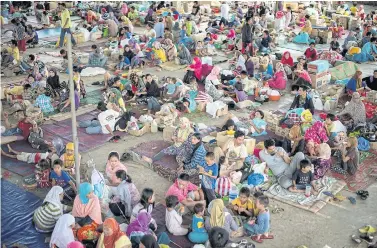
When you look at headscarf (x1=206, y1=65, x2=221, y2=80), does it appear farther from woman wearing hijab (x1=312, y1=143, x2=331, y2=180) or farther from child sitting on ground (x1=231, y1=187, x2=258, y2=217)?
child sitting on ground (x1=231, y1=187, x2=258, y2=217)

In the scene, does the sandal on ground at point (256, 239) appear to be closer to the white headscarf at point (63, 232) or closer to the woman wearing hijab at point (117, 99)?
the white headscarf at point (63, 232)

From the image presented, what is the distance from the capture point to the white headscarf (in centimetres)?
712

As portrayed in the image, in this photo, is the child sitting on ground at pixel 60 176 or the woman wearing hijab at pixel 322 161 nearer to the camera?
the child sitting on ground at pixel 60 176

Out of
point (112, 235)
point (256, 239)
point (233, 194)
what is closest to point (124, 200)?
point (112, 235)

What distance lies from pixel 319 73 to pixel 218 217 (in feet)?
26.0

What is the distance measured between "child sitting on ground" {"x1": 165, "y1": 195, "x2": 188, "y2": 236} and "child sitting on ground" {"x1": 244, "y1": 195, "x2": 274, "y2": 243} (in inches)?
37.4

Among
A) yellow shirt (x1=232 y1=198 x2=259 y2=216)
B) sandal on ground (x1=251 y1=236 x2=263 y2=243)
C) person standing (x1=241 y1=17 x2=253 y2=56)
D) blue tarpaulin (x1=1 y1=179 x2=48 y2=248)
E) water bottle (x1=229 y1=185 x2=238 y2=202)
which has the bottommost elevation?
blue tarpaulin (x1=1 y1=179 x2=48 y2=248)

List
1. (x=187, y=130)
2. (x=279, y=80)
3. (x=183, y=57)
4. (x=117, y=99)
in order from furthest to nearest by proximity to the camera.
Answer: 1. (x=183, y=57)
2. (x=279, y=80)
3. (x=117, y=99)
4. (x=187, y=130)

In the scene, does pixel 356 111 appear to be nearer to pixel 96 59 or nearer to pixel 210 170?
pixel 210 170

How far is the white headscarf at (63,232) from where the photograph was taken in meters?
7.12

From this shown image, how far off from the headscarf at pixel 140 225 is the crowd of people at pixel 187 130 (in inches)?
0.5

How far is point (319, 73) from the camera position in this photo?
46.8 ft

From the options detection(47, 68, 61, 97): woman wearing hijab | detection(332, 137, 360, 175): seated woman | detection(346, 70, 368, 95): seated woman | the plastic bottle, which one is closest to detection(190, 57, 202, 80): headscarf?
the plastic bottle

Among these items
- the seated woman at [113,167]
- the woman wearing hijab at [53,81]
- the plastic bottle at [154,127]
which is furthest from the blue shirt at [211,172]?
the woman wearing hijab at [53,81]
